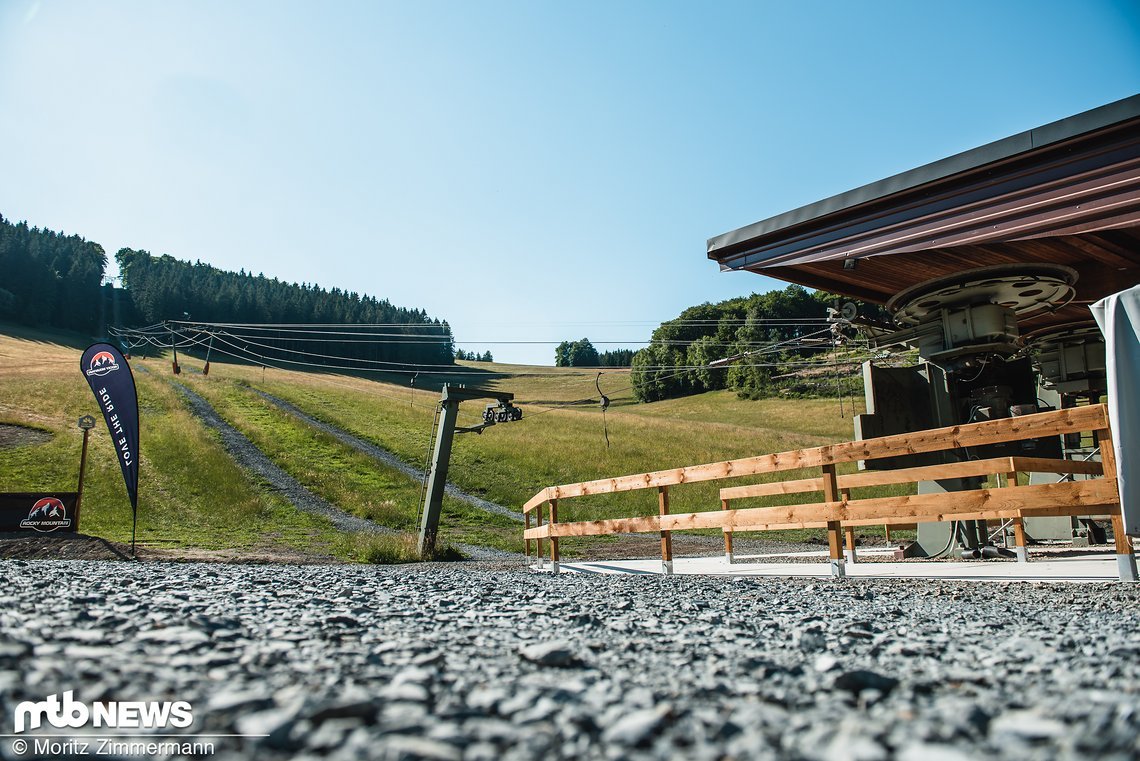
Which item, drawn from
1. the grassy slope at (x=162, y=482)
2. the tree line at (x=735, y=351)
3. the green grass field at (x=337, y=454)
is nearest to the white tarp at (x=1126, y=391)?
the green grass field at (x=337, y=454)

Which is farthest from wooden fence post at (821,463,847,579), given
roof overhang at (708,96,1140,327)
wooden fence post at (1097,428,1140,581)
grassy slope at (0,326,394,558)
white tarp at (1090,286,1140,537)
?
grassy slope at (0,326,394,558)

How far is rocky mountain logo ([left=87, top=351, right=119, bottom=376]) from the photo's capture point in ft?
51.3

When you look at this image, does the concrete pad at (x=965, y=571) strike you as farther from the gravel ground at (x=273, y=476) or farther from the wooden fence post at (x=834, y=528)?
the gravel ground at (x=273, y=476)

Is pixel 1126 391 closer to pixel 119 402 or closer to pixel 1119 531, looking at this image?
pixel 1119 531

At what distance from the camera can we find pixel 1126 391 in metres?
4.98

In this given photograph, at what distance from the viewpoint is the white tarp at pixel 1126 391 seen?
4.81 m

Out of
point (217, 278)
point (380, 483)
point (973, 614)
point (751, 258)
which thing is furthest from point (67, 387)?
point (217, 278)

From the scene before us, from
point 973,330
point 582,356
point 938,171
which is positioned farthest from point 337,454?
point 582,356

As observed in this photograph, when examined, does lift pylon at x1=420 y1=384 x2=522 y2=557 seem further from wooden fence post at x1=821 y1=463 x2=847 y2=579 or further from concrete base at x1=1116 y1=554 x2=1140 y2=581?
concrete base at x1=1116 y1=554 x2=1140 y2=581

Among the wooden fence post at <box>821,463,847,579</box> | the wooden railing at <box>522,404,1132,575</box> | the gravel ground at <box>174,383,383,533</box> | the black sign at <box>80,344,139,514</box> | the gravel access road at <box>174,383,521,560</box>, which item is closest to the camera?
the wooden railing at <box>522,404,1132,575</box>

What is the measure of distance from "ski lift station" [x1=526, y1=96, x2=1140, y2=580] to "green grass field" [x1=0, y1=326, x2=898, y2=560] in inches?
443

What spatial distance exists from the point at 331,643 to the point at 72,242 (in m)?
123

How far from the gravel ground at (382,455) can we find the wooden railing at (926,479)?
63.6 ft

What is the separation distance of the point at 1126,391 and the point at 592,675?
482 centimetres
